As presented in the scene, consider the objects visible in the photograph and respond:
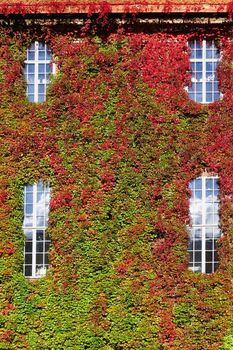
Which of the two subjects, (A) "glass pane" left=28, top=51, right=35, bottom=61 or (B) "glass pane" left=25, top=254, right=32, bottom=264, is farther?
(A) "glass pane" left=28, top=51, right=35, bottom=61

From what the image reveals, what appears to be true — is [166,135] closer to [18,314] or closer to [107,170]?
[107,170]

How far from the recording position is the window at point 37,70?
21438mm

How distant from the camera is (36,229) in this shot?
68.2ft

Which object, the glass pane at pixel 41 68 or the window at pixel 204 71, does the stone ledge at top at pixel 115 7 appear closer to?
the window at pixel 204 71

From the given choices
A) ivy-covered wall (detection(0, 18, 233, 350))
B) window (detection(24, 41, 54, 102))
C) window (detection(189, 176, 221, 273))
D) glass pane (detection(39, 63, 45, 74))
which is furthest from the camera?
glass pane (detection(39, 63, 45, 74))

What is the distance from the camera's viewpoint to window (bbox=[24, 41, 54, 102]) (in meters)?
21.4

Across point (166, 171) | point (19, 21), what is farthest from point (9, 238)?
point (19, 21)

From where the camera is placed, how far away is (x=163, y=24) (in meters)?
21.4

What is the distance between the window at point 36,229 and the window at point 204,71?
15.8ft

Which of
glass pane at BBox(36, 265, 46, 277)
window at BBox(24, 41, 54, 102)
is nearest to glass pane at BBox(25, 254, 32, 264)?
glass pane at BBox(36, 265, 46, 277)

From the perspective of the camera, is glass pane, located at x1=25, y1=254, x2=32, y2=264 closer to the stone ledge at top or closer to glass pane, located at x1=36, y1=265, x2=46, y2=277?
glass pane, located at x1=36, y1=265, x2=46, y2=277

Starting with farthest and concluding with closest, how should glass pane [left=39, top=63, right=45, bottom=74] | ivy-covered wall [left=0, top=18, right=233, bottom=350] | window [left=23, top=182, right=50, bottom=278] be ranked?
1. glass pane [left=39, top=63, right=45, bottom=74]
2. window [left=23, top=182, right=50, bottom=278]
3. ivy-covered wall [left=0, top=18, right=233, bottom=350]

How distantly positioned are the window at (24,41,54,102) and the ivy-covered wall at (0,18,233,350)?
0.29 meters

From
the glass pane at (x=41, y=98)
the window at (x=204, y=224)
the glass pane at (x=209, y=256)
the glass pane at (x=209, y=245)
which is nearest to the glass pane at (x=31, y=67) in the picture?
the glass pane at (x=41, y=98)
